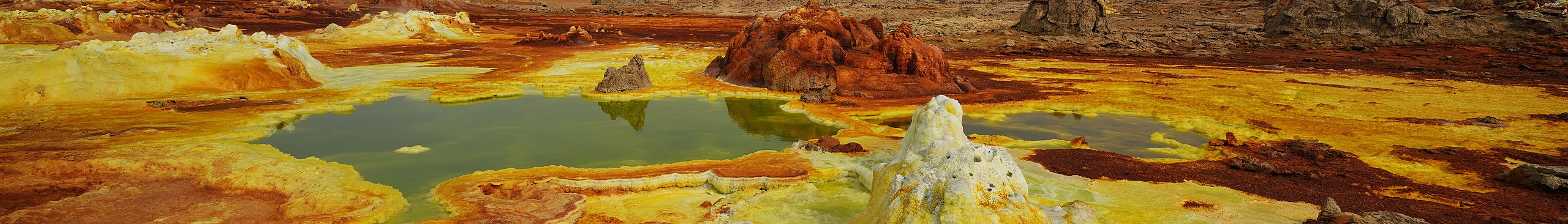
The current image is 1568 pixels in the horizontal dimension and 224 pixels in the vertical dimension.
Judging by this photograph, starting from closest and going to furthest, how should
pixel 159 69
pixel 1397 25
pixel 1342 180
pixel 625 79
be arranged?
pixel 1342 180, pixel 159 69, pixel 625 79, pixel 1397 25

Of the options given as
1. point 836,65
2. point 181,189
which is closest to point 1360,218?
point 181,189

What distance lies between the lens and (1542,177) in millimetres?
7000

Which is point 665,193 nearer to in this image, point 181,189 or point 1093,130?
point 181,189

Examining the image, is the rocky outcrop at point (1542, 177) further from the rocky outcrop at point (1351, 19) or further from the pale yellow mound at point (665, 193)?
the rocky outcrop at point (1351, 19)

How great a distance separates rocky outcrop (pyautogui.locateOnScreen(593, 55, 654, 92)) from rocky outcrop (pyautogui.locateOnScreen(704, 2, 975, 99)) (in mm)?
1851

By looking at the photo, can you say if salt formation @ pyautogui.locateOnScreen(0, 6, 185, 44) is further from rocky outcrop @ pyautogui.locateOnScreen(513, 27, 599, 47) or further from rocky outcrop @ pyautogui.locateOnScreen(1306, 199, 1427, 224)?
rocky outcrop @ pyautogui.locateOnScreen(1306, 199, 1427, 224)

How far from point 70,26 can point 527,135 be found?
77.5 ft

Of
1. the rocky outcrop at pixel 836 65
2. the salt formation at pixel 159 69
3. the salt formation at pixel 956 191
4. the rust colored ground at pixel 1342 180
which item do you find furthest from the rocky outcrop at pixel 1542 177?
the salt formation at pixel 159 69

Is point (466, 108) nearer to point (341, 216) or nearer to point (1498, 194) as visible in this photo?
point (341, 216)

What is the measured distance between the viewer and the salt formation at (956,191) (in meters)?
4.64

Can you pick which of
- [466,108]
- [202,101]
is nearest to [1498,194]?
[466,108]

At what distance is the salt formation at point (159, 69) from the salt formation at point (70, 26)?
11.3 m

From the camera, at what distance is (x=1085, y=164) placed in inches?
331

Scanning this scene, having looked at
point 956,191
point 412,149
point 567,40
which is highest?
point 956,191
